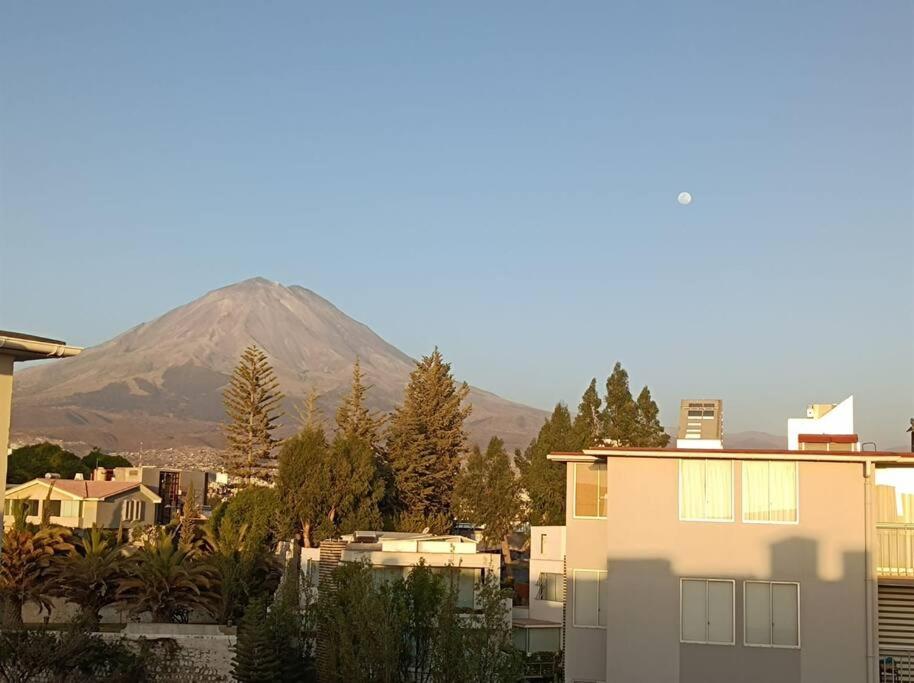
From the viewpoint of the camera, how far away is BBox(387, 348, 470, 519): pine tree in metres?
63.2

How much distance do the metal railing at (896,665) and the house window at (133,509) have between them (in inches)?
1895

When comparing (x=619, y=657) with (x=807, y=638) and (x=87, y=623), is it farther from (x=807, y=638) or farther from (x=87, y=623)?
(x=87, y=623)

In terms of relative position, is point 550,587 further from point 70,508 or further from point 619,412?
point 70,508

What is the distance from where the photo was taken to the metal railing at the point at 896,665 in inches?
841

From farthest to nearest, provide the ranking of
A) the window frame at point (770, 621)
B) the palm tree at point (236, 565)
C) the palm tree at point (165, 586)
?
the palm tree at point (236, 565) < the palm tree at point (165, 586) < the window frame at point (770, 621)

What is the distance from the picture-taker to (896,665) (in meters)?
21.4

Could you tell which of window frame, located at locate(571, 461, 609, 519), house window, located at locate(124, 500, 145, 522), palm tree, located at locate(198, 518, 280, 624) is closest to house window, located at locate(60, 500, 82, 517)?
house window, located at locate(124, 500, 145, 522)

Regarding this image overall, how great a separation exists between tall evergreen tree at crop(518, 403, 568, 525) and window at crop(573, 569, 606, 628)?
30577mm

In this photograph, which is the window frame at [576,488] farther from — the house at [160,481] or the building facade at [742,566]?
the house at [160,481]

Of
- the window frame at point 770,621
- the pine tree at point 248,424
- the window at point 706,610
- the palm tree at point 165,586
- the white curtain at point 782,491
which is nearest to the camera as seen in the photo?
the window frame at point 770,621

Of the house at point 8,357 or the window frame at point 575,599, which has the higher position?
A: the house at point 8,357

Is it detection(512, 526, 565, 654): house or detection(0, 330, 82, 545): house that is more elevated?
detection(0, 330, 82, 545): house

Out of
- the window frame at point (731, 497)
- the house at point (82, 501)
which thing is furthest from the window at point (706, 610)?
the house at point (82, 501)

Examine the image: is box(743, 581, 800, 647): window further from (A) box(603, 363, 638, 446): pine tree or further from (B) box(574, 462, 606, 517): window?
(A) box(603, 363, 638, 446): pine tree
